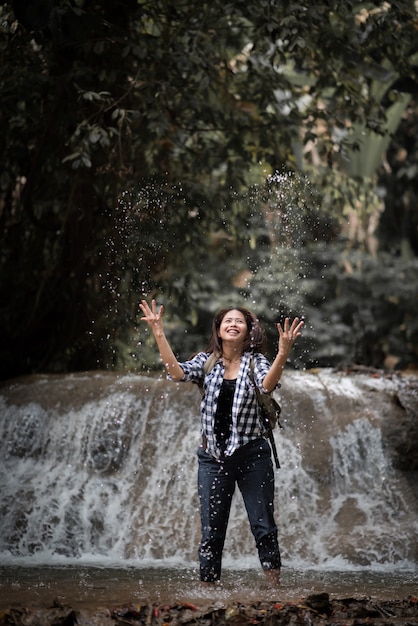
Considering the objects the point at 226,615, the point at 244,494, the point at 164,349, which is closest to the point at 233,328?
the point at 164,349

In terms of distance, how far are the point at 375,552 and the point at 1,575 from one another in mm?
2667

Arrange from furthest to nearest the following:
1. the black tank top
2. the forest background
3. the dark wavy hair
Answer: the forest background → the dark wavy hair → the black tank top

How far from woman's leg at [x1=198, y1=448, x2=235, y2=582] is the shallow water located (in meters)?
0.13

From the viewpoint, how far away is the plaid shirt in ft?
16.4

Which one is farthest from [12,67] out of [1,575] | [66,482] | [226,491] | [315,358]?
[315,358]

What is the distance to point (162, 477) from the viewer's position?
810 centimetres

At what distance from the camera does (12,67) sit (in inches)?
366

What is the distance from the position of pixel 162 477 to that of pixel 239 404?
10.7 feet

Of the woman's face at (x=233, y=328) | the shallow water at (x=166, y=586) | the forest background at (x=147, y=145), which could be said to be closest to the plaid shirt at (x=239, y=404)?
the woman's face at (x=233, y=328)

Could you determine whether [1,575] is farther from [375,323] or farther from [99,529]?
[375,323]

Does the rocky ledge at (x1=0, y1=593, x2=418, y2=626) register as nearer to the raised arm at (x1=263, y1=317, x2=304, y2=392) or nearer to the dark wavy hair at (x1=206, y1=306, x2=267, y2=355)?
the raised arm at (x1=263, y1=317, x2=304, y2=392)

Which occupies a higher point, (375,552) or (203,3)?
(203,3)

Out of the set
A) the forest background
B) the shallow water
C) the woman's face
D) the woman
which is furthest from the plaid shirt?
the forest background

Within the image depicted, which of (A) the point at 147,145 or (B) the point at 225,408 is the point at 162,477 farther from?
(A) the point at 147,145
